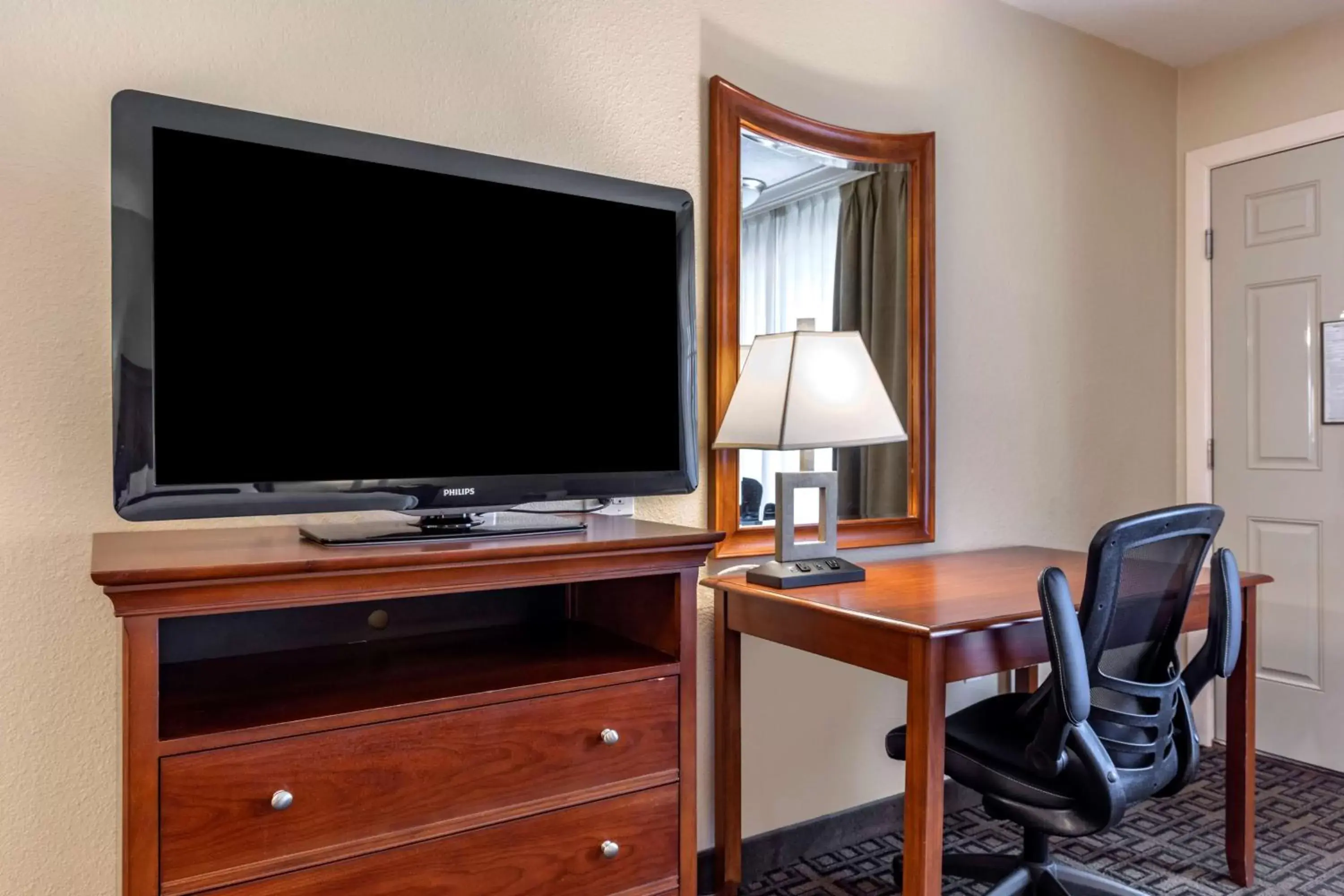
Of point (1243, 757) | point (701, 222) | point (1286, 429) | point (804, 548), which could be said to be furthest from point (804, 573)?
point (1286, 429)

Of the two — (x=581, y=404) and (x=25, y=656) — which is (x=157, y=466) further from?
(x=581, y=404)

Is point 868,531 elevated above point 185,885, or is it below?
above

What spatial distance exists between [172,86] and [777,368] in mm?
1252

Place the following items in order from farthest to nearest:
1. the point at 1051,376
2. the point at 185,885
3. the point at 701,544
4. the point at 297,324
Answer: the point at 1051,376 < the point at 701,544 < the point at 297,324 < the point at 185,885

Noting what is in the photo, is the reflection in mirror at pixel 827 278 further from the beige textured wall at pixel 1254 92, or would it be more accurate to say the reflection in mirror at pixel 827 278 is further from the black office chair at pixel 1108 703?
the beige textured wall at pixel 1254 92

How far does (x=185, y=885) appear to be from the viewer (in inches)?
42.4

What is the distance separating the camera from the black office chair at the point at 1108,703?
1533 millimetres

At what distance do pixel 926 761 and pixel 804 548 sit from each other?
571mm

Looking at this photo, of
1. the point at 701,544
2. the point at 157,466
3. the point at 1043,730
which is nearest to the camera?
the point at 157,466

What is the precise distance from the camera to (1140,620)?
5.42 ft

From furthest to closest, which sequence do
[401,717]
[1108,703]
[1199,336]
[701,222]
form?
[1199,336] < [701,222] < [1108,703] < [401,717]

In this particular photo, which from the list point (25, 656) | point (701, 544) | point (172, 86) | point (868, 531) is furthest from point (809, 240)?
point (25, 656)

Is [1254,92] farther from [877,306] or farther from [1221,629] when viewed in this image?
[1221,629]

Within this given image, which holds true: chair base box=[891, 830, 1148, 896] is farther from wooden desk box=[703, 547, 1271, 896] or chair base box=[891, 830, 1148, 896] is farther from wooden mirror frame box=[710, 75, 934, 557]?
wooden mirror frame box=[710, 75, 934, 557]
